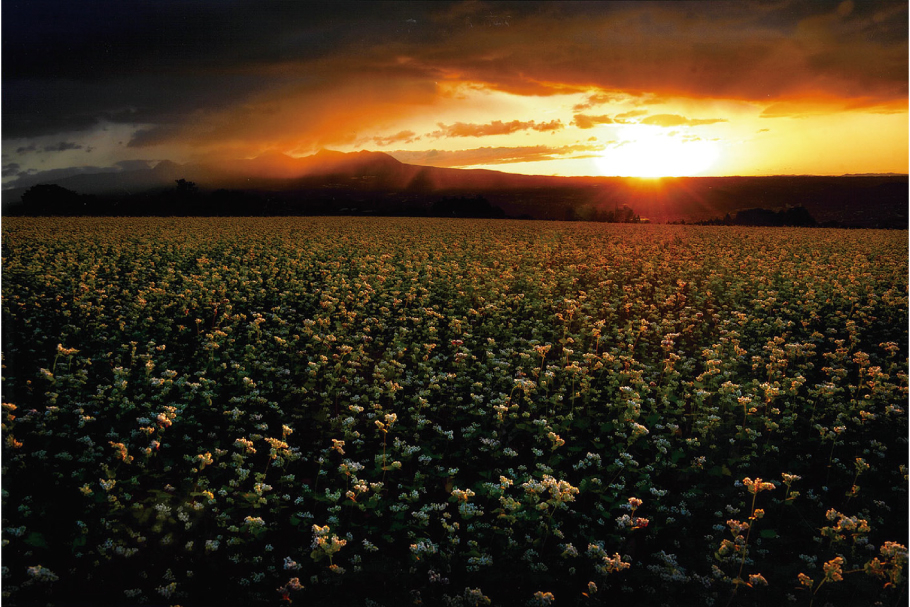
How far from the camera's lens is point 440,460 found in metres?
5.64

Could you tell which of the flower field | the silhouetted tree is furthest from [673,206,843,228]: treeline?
the silhouetted tree

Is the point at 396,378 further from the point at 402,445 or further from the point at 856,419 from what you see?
the point at 856,419

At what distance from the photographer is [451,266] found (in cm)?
1691

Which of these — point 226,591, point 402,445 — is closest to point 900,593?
point 402,445

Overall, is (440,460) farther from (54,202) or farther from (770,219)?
(770,219)

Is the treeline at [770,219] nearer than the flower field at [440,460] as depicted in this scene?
No

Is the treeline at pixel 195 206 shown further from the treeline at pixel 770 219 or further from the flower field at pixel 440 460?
the flower field at pixel 440 460

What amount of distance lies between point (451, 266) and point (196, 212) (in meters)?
47.8

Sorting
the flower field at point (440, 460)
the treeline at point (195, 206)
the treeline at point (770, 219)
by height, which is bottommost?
the flower field at point (440, 460)

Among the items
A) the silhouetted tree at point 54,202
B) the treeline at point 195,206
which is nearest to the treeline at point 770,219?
the treeline at point 195,206

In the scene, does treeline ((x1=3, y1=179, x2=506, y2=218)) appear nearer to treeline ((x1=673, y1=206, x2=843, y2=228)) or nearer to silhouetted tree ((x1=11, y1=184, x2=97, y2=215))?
silhouetted tree ((x1=11, y1=184, x2=97, y2=215))

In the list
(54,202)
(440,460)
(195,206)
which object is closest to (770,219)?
(440,460)

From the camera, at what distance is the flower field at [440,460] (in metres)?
3.95

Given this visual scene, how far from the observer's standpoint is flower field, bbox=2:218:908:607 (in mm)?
3945
